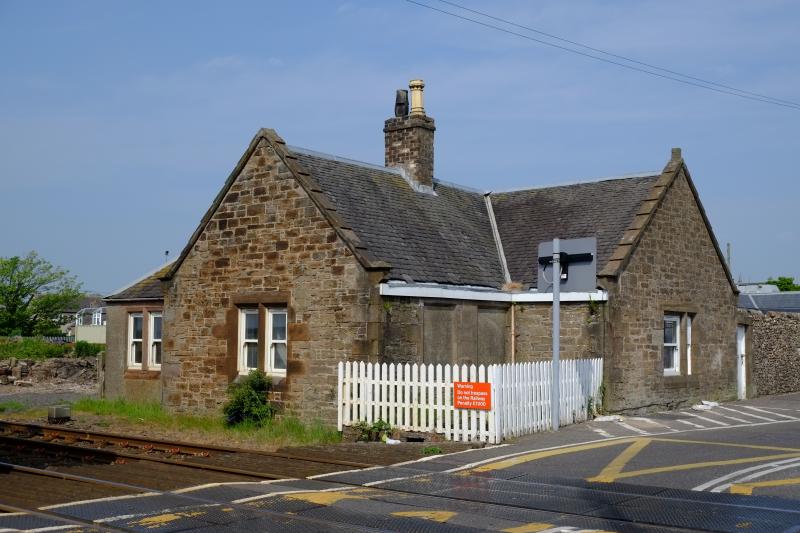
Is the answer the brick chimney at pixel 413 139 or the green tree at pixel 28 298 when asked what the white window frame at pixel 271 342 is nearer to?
the brick chimney at pixel 413 139

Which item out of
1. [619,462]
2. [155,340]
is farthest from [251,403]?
[619,462]

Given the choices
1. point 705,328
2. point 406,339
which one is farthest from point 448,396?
point 705,328

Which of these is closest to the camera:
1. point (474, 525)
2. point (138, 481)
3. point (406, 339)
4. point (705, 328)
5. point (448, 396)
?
point (474, 525)

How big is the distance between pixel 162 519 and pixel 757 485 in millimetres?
6857

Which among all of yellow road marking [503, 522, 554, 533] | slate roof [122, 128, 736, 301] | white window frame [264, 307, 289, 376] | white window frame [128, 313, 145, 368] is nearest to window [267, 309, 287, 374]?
white window frame [264, 307, 289, 376]

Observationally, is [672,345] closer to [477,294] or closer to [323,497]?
[477,294]

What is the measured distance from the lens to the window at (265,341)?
63.0 feet

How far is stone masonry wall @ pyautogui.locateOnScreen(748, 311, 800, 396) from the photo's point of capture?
2617cm

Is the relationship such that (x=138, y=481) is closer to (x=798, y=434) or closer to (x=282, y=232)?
(x=282, y=232)

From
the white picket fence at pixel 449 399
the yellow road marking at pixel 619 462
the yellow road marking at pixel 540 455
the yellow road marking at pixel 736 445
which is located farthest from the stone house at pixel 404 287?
the yellow road marking at pixel 736 445

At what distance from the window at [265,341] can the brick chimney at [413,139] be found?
5827 millimetres

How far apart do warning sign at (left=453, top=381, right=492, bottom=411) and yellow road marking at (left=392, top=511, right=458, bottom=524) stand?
595 centimetres

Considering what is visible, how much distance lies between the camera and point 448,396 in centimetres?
1581

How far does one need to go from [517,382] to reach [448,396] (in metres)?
1.25
